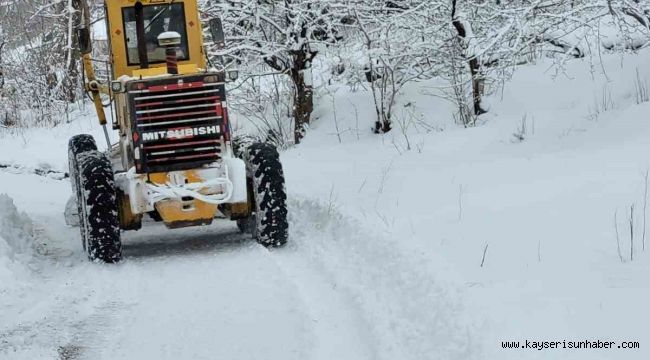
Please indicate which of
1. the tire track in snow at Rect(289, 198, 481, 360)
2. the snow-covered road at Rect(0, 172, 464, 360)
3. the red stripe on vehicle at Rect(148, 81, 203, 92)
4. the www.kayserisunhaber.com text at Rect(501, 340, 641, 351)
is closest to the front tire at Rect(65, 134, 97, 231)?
the snow-covered road at Rect(0, 172, 464, 360)

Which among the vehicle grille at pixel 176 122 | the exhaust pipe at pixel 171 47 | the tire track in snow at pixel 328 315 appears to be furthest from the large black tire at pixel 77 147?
the tire track in snow at pixel 328 315

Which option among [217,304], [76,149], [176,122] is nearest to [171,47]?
[176,122]

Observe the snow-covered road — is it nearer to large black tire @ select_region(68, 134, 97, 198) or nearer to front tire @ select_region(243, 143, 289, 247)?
Result: front tire @ select_region(243, 143, 289, 247)

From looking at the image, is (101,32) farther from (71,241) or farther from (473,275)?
(473,275)

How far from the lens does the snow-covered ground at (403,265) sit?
5.42 m

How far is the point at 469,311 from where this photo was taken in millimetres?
5402

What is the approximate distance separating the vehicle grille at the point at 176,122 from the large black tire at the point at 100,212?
13.7 inches

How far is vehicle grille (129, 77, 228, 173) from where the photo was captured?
8648 millimetres

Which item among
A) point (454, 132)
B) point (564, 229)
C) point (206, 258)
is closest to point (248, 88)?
point (454, 132)

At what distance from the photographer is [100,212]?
338 inches

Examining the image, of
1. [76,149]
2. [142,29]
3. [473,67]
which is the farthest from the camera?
[473,67]

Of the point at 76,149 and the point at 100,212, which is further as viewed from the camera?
the point at 76,149

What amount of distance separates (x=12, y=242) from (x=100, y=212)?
1.18 meters

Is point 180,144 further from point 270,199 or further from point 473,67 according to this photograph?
point 473,67
